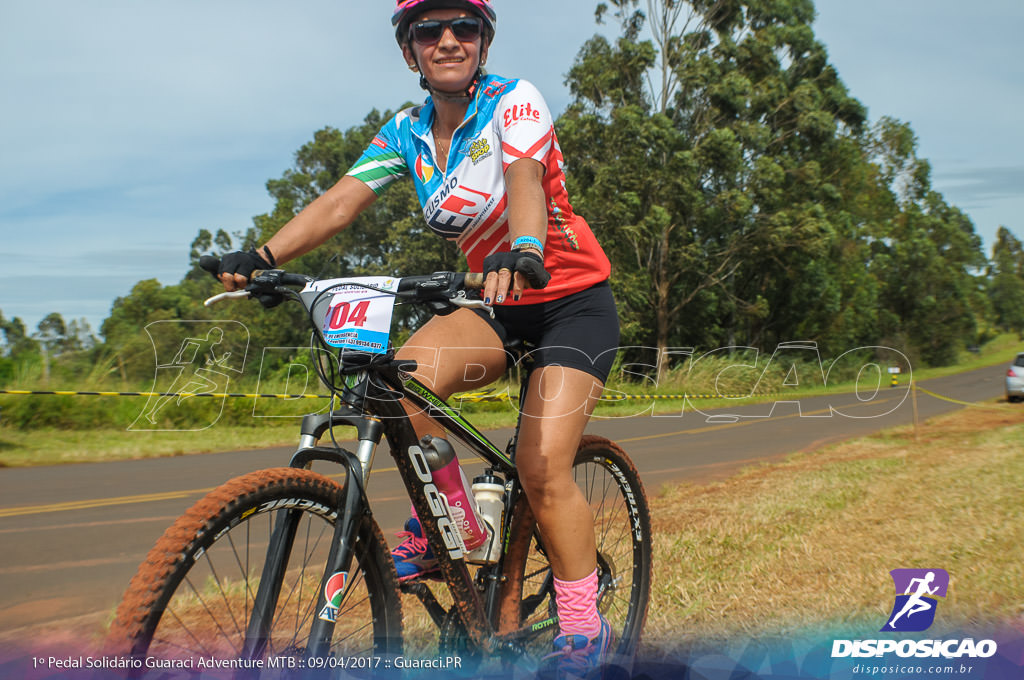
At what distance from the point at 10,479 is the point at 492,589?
6.96m

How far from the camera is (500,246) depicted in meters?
2.75

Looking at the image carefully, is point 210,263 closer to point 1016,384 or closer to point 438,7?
point 438,7

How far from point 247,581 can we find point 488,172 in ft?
4.89

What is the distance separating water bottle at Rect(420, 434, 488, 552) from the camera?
2.42 metres

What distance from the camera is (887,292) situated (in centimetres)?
4759

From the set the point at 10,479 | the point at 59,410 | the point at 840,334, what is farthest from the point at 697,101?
the point at 10,479

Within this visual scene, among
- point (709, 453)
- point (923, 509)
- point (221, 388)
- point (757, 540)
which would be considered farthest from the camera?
point (221, 388)

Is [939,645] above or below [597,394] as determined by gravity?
below

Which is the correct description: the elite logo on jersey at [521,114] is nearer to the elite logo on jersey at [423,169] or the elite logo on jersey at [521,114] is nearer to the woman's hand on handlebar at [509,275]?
the elite logo on jersey at [423,169]

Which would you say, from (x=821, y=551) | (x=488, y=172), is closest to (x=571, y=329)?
(x=488, y=172)

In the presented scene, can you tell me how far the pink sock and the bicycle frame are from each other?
241 mm

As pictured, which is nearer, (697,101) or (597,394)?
(597,394)

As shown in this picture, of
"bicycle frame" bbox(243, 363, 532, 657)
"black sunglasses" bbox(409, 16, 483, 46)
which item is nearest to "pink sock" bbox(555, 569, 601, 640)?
"bicycle frame" bbox(243, 363, 532, 657)

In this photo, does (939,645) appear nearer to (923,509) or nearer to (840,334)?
(923,509)
